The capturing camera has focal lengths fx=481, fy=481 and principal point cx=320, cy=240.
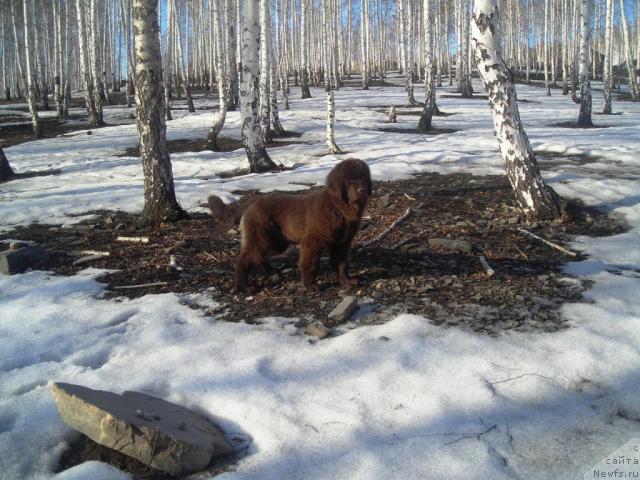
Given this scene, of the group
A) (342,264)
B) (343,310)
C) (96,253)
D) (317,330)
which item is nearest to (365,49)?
(96,253)

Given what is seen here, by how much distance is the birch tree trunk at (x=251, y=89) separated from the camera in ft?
35.3

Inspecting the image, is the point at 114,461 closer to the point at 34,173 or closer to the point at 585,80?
the point at 34,173

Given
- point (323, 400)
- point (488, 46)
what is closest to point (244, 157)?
point (488, 46)

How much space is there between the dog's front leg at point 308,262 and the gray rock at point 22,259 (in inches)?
129

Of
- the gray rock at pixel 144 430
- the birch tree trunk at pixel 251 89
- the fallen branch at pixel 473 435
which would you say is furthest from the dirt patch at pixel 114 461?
the birch tree trunk at pixel 251 89

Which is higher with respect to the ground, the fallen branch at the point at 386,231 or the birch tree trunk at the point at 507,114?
the birch tree trunk at the point at 507,114

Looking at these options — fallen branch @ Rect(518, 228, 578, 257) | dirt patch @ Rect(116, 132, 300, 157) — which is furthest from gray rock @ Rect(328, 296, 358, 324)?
dirt patch @ Rect(116, 132, 300, 157)

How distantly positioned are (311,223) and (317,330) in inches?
42.8

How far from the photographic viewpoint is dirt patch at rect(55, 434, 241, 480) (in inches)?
99.1

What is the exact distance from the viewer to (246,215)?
15.7ft

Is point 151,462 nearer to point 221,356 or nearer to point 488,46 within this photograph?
point 221,356

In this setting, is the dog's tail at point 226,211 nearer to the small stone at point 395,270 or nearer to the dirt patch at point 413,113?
the small stone at point 395,270

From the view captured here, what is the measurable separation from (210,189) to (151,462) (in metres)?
7.14

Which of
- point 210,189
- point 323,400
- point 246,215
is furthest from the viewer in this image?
point 210,189
